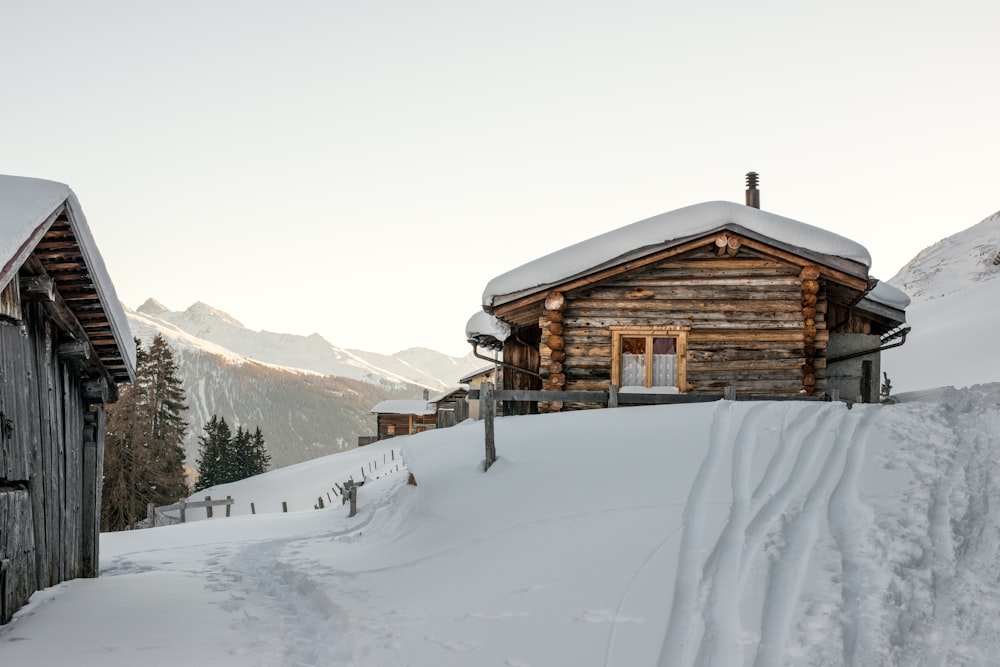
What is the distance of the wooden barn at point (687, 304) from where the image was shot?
15.3 m

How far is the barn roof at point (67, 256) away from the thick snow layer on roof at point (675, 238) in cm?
742

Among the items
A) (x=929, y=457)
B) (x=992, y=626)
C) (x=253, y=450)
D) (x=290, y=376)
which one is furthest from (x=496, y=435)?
(x=290, y=376)

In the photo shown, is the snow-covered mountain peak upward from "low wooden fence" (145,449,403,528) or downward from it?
upward

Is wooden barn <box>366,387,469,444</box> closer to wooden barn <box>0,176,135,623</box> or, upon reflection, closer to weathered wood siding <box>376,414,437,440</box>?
weathered wood siding <box>376,414,437,440</box>

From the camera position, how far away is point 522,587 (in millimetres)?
7535

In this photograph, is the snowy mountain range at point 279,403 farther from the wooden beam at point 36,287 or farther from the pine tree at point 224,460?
the wooden beam at point 36,287

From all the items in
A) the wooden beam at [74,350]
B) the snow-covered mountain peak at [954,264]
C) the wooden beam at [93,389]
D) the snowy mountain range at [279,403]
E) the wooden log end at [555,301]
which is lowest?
the snowy mountain range at [279,403]

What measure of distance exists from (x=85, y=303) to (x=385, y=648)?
231 inches

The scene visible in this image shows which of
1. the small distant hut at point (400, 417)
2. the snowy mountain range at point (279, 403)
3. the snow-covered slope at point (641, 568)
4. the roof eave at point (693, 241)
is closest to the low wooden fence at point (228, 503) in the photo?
the roof eave at point (693, 241)

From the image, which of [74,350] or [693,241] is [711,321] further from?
[74,350]

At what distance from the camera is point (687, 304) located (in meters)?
15.7

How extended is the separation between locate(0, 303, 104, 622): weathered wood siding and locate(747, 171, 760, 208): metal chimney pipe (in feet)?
52.9

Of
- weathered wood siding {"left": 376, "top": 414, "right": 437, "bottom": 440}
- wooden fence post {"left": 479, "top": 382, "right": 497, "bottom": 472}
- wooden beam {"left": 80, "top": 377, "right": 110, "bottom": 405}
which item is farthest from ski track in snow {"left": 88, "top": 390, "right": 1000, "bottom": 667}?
weathered wood siding {"left": 376, "top": 414, "right": 437, "bottom": 440}

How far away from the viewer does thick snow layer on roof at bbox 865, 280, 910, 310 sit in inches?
733
